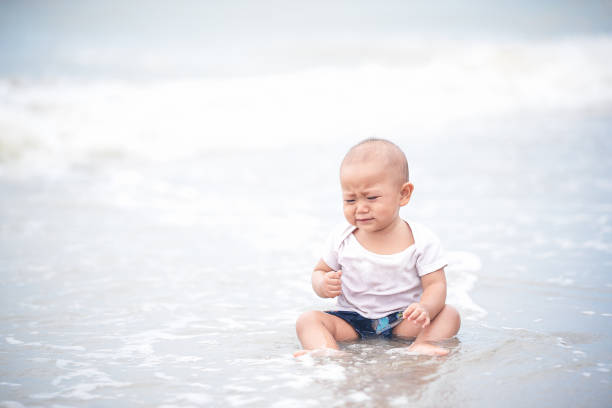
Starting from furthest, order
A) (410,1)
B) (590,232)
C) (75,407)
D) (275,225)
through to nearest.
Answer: (410,1) < (275,225) < (590,232) < (75,407)

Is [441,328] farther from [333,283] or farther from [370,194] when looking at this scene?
[370,194]

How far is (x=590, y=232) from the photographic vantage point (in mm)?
4781

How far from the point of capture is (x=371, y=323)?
3.07 metres

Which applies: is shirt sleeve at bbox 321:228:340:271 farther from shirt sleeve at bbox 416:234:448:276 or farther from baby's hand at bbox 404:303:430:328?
baby's hand at bbox 404:303:430:328

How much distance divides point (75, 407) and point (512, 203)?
180 inches

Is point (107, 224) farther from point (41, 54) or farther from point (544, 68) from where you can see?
point (41, 54)

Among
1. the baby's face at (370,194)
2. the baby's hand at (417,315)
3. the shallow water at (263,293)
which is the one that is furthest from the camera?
the baby's face at (370,194)

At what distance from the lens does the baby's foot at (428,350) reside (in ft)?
8.98

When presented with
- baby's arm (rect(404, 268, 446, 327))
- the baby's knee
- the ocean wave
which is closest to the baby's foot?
baby's arm (rect(404, 268, 446, 327))

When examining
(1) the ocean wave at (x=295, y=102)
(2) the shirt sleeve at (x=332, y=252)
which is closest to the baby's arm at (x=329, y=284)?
(2) the shirt sleeve at (x=332, y=252)

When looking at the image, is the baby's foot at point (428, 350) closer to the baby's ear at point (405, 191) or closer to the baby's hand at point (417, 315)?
the baby's hand at point (417, 315)

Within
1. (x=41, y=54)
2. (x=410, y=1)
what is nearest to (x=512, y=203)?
(x=41, y=54)

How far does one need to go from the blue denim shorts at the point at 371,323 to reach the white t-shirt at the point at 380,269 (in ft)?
0.08

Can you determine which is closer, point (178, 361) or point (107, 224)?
point (178, 361)
